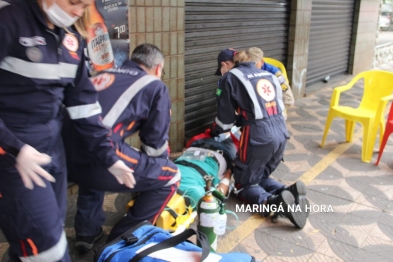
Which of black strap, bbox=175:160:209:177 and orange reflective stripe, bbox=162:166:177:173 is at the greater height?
orange reflective stripe, bbox=162:166:177:173

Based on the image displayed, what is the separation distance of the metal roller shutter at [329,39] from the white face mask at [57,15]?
24.9ft

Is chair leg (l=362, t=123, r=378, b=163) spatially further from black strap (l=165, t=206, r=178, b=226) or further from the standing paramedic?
the standing paramedic

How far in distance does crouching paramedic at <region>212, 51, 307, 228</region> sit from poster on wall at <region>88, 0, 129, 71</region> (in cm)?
109

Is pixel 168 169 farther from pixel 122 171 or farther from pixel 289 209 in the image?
pixel 289 209

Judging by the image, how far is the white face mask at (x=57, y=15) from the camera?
188 cm

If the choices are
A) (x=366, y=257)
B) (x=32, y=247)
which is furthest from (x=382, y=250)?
(x=32, y=247)

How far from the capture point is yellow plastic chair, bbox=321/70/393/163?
16.8 feet

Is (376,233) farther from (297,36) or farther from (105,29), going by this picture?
(297,36)

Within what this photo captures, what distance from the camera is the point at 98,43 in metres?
3.90

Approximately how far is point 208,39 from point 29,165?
420 cm

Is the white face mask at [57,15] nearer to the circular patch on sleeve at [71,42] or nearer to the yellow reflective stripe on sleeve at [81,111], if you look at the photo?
the circular patch on sleeve at [71,42]

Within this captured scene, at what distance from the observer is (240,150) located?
3.97m

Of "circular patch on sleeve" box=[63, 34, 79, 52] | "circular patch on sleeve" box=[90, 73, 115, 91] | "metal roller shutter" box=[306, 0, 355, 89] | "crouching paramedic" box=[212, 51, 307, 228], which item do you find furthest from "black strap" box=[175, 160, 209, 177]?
"metal roller shutter" box=[306, 0, 355, 89]

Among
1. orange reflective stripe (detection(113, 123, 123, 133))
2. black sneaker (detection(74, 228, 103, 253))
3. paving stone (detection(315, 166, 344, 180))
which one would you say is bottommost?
paving stone (detection(315, 166, 344, 180))
